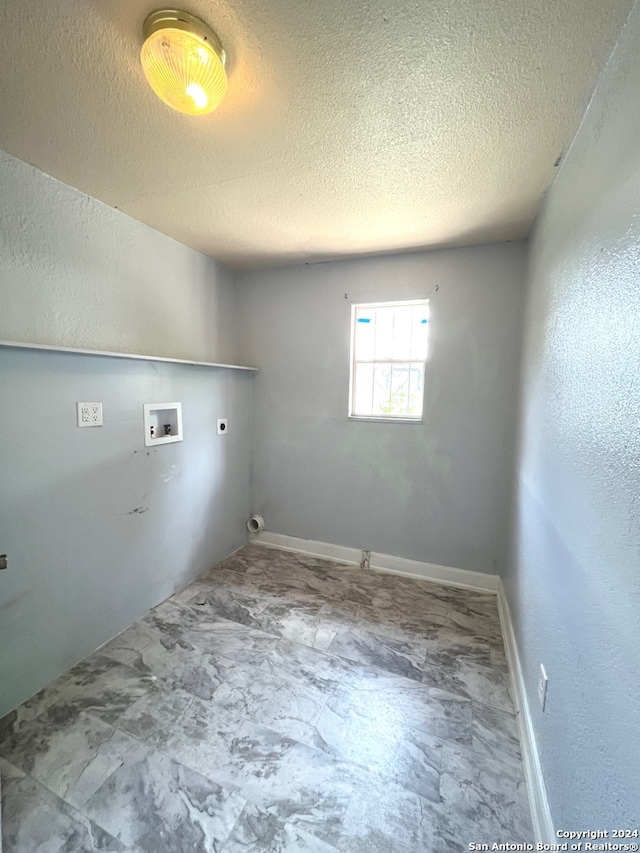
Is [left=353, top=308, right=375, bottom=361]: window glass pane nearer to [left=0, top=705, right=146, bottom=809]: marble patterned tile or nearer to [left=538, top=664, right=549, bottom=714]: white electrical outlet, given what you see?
[left=538, top=664, right=549, bottom=714]: white electrical outlet

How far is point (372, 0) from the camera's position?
0.81m

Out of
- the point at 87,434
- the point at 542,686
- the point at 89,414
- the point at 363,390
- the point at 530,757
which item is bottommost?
the point at 530,757

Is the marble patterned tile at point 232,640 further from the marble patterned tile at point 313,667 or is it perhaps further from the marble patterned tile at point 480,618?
the marble patterned tile at point 480,618

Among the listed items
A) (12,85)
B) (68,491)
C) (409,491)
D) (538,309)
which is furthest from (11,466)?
(538,309)

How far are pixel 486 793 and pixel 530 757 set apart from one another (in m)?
0.21

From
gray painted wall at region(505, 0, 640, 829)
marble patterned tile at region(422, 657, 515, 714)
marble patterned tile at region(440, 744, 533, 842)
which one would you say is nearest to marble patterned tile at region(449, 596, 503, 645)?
marble patterned tile at region(422, 657, 515, 714)

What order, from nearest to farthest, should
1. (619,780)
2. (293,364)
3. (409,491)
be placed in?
(619,780)
(409,491)
(293,364)

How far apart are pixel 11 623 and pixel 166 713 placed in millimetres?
796

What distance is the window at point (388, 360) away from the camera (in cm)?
258

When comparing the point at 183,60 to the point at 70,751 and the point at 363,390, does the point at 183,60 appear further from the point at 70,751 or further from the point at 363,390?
the point at 70,751

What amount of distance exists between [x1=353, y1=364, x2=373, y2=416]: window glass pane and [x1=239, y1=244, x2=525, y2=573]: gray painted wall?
114 millimetres

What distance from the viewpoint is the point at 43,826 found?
1.04 metres

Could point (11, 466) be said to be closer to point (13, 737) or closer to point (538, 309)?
point (13, 737)

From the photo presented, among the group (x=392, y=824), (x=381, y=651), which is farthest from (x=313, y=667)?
(x=392, y=824)
